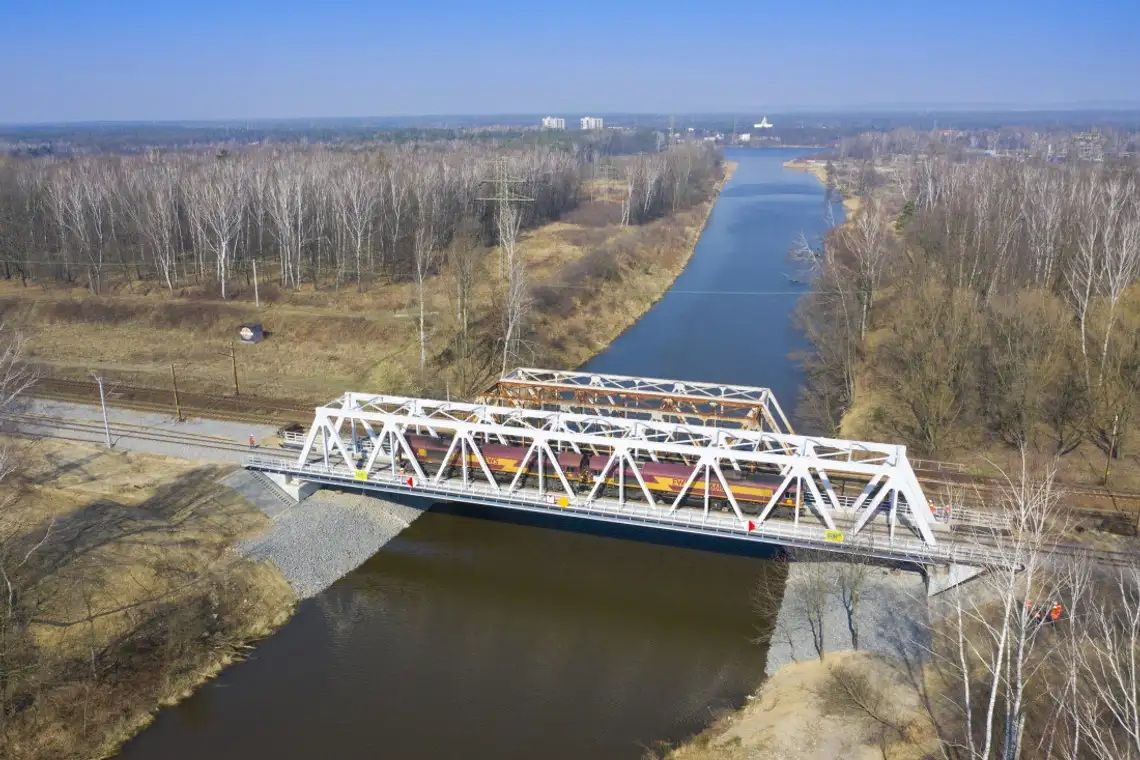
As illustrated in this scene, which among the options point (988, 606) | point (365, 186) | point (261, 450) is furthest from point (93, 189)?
point (988, 606)

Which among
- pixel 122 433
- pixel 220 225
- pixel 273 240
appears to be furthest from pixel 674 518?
pixel 273 240

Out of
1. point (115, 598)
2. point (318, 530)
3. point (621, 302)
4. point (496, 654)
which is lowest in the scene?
point (496, 654)

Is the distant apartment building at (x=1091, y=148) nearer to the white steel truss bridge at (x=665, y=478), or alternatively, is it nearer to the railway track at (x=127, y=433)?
the white steel truss bridge at (x=665, y=478)

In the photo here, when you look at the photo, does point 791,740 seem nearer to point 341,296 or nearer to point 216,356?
point 216,356

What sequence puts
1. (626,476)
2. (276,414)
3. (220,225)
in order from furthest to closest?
(220,225)
(276,414)
(626,476)

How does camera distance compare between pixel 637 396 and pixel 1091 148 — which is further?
pixel 1091 148

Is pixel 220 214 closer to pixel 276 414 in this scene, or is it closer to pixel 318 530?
pixel 276 414
